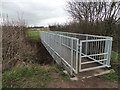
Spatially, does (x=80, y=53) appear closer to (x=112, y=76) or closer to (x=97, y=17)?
(x=112, y=76)

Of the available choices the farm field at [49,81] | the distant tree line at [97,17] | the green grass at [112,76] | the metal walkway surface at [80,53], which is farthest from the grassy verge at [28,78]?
the distant tree line at [97,17]

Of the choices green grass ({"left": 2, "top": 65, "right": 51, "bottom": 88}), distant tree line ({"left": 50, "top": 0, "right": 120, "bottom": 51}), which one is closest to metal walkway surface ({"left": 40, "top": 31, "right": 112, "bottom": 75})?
green grass ({"left": 2, "top": 65, "right": 51, "bottom": 88})

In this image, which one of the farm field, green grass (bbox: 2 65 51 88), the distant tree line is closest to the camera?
the farm field

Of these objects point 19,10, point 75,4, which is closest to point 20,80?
point 19,10

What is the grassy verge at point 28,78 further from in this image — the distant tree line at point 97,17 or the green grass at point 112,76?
the distant tree line at point 97,17

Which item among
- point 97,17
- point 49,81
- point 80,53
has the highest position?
point 97,17

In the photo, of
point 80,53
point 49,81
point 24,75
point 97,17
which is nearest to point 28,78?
point 24,75

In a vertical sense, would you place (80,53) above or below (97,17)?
below

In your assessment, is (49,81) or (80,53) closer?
(49,81)

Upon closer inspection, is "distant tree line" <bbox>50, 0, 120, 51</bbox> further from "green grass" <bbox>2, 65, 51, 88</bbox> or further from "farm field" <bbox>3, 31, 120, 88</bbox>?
"green grass" <bbox>2, 65, 51, 88</bbox>

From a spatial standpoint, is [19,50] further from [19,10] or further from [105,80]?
[105,80]

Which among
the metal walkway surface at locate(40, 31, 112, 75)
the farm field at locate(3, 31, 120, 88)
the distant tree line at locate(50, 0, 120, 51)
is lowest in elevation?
the farm field at locate(3, 31, 120, 88)

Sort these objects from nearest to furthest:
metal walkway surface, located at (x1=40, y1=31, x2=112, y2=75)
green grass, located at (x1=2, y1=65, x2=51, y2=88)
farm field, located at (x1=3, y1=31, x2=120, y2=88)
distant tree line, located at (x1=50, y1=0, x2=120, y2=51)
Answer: farm field, located at (x1=3, y1=31, x2=120, y2=88) < green grass, located at (x1=2, y1=65, x2=51, y2=88) < metal walkway surface, located at (x1=40, y1=31, x2=112, y2=75) < distant tree line, located at (x1=50, y1=0, x2=120, y2=51)

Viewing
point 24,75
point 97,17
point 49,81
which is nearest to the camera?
point 49,81
